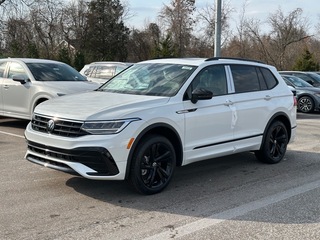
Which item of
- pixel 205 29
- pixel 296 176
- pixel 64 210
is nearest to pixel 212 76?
pixel 296 176

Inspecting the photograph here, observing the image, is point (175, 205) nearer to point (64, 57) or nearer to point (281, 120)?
point (281, 120)

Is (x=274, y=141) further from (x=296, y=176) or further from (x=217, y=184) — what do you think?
(x=217, y=184)

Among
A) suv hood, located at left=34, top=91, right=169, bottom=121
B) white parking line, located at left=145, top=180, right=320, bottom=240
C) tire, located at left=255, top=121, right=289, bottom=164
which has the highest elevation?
suv hood, located at left=34, top=91, right=169, bottom=121

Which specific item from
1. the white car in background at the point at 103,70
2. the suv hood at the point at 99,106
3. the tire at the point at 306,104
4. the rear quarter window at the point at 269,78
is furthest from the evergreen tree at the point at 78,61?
the suv hood at the point at 99,106

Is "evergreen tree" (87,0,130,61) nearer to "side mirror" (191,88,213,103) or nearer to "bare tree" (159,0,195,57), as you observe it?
"bare tree" (159,0,195,57)

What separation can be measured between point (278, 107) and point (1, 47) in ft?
121

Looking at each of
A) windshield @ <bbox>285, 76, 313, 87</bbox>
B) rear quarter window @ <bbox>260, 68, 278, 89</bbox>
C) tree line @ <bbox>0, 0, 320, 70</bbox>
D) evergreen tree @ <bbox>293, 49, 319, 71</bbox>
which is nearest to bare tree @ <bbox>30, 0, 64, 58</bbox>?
tree line @ <bbox>0, 0, 320, 70</bbox>

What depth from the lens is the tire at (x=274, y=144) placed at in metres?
7.23

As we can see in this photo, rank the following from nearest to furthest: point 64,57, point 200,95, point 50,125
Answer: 1. point 50,125
2. point 200,95
3. point 64,57

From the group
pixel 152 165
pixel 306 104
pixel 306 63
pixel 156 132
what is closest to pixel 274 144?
pixel 156 132

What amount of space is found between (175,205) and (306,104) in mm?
12981

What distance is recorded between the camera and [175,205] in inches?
201

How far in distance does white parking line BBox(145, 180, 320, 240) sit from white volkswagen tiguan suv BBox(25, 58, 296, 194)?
3.30 ft

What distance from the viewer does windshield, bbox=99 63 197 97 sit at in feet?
19.4
